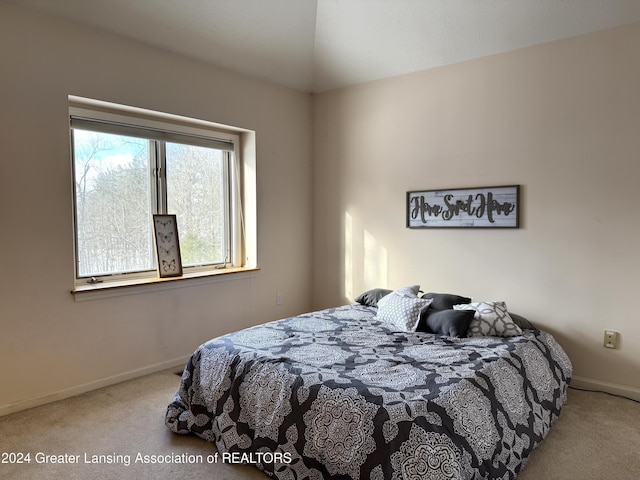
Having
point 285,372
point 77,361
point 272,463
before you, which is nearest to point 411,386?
point 285,372

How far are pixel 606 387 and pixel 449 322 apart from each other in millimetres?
1249

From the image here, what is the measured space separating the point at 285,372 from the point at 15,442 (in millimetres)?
1520

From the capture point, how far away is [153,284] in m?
3.33

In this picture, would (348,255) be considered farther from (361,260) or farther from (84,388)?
(84,388)

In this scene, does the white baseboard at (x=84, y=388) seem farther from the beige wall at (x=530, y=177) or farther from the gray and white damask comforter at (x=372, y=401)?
the beige wall at (x=530, y=177)

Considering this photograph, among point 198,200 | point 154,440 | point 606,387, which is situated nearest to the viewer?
point 154,440

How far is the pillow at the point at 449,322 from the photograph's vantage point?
2727mm

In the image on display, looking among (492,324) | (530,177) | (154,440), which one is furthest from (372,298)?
(154,440)

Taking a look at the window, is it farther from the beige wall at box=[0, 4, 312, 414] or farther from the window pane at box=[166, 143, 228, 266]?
the beige wall at box=[0, 4, 312, 414]

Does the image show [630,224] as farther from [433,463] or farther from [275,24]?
[275,24]

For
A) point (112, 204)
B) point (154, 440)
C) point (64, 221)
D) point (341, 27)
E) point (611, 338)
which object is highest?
point (341, 27)

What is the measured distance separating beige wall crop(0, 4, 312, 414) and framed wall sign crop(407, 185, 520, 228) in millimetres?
1686

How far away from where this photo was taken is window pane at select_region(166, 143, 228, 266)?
12.0ft

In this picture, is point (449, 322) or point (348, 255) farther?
point (348, 255)
